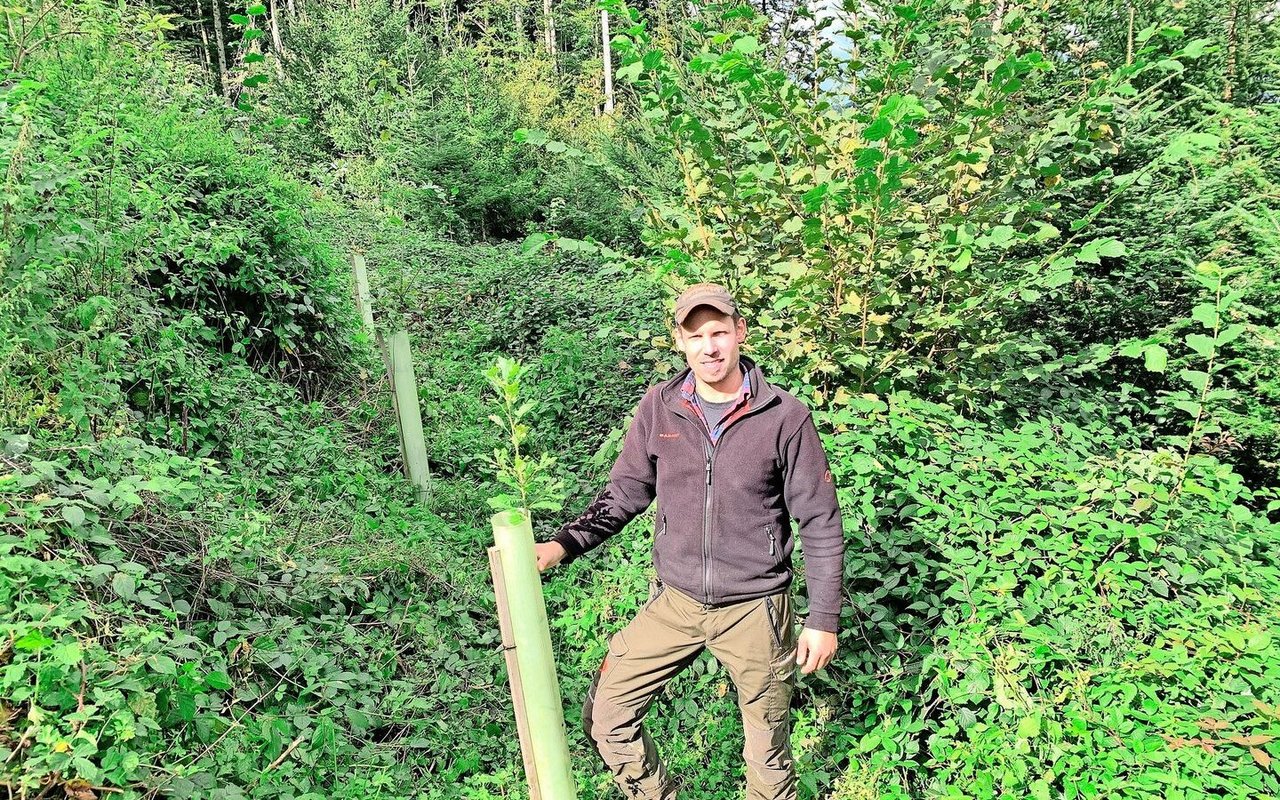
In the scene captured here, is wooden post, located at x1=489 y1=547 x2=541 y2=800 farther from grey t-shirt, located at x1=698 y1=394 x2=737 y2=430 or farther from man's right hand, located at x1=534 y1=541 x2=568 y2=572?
grey t-shirt, located at x1=698 y1=394 x2=737 y2=430

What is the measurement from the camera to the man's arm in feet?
8.08

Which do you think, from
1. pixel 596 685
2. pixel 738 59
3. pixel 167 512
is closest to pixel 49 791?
pixel 167 512

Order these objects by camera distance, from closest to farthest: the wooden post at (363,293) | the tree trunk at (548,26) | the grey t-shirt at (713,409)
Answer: the grey t-shirt at (713,409) → the wooden post at (363,293) → the tree trunk at (548,26)

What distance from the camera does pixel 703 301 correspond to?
2223 millimetres

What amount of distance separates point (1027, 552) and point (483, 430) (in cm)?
439

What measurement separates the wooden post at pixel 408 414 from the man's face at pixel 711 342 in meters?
3.19

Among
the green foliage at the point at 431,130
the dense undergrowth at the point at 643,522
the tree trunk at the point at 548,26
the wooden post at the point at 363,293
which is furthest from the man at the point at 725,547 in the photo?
the tree trunk at the point at 548,26

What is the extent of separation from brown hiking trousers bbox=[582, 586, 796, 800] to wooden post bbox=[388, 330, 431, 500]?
114 inches

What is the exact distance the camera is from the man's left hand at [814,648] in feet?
7.36

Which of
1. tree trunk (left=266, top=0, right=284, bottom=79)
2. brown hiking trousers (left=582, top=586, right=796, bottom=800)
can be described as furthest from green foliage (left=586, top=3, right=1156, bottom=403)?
tree trunk (left=266, top=0, right=284, bottom=79)

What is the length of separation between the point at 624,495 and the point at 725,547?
48 cm

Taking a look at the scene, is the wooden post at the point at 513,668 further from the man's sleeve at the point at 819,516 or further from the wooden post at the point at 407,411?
the wooden post at the point at 407,411

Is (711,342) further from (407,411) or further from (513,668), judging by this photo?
(407,411)

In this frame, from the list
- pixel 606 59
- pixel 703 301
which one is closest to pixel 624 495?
pixel 703 301
